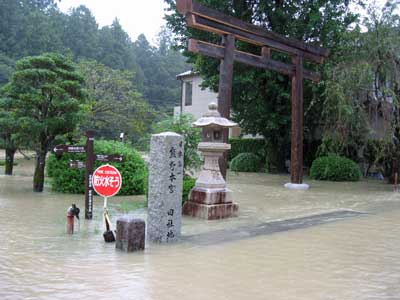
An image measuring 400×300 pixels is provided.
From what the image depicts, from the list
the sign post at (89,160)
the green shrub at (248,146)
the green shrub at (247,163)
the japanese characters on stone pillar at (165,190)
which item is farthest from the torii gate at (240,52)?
the green shrub at (248,146)

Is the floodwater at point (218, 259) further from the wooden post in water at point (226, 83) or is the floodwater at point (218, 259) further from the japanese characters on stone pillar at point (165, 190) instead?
Answer: the wooden post in water at point (226, 83)

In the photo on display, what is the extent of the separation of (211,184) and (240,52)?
5426 mm

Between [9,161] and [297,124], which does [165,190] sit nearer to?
[297,124]

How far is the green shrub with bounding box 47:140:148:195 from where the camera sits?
13656mm

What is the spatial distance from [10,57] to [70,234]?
46.8 meters

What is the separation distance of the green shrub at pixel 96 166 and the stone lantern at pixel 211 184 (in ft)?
11.4

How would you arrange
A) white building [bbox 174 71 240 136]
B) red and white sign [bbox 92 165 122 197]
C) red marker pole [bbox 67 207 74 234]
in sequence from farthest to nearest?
white building [bbox 174 71 240 136]
red and white sign [bbox 92 165 122 197]
red marker pole [bbox 67 207 74 234]

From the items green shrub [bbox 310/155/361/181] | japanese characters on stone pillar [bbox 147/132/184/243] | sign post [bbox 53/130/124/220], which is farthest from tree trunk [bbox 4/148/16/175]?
green shrub [bbox 310/155/361/181]

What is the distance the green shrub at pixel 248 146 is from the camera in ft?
90.3

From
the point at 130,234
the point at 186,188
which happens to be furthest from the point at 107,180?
the point at 186,188

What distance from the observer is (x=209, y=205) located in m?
10.0

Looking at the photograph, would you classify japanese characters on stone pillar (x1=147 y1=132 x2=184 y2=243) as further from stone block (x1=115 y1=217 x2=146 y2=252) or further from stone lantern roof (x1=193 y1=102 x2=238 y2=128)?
stone lantern roof (x1=193 y1=102 x2=238 y2=128)

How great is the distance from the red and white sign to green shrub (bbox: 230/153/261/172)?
1814cm

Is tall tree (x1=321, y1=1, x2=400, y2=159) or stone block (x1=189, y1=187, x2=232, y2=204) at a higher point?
tall tree (x1=321, y1=1, x2=400, y2=159)
